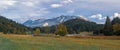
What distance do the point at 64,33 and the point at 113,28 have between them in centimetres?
2566

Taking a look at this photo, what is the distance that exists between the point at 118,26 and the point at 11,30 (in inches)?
3297

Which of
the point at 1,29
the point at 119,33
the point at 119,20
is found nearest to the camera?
the point at 119,33

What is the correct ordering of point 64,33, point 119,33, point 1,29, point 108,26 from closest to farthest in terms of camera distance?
point 119,33 < point 64,33 < point 108,26 < point 1,29

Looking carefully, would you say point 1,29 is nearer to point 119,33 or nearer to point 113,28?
point 113,28

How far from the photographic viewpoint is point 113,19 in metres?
179

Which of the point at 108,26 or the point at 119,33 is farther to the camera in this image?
the point at 108,26

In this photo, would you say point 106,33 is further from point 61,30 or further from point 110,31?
point 61,30

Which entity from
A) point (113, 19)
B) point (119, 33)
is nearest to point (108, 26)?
point (119, 33)

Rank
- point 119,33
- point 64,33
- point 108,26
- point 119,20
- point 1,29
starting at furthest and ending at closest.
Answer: point 1,29
point 119,20
point 108,26
point 64,33
point 119,33

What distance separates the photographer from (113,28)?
142m

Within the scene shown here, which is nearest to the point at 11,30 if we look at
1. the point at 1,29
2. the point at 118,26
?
the point at 1,29

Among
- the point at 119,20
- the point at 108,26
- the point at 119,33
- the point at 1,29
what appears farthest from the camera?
the point at 1,29

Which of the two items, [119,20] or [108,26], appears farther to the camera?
[119,20]

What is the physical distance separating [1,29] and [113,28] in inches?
3345
